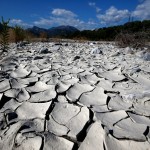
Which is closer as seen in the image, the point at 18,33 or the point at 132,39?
the point at 132,39

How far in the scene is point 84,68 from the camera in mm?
2814

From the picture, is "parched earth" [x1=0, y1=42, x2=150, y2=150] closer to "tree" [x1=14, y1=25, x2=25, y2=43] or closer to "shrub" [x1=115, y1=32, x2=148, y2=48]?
"shrub" [x1=115, y1=32, x2=148, y2=48]

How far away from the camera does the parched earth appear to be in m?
1.22

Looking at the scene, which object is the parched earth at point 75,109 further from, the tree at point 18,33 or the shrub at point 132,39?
the tree at point 18,33

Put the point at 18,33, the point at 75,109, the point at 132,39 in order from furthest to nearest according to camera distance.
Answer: the point at 18,33 < the point at 132,39 < the point at 75,109

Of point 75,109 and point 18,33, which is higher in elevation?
point 18,33

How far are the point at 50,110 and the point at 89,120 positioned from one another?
34cm

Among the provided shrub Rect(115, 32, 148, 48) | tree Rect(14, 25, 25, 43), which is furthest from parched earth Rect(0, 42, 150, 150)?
tree Rect(14, 25, 25, 43)

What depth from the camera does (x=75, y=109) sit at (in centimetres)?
161

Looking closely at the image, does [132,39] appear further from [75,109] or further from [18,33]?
[18,33]

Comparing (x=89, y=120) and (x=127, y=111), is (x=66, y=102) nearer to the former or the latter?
(x=89, y=120)

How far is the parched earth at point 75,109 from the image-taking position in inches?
48.2

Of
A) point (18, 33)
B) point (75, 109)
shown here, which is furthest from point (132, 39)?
point (18, 33)

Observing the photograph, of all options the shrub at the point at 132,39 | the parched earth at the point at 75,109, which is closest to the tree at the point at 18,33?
the shrub at the point at 132,39
